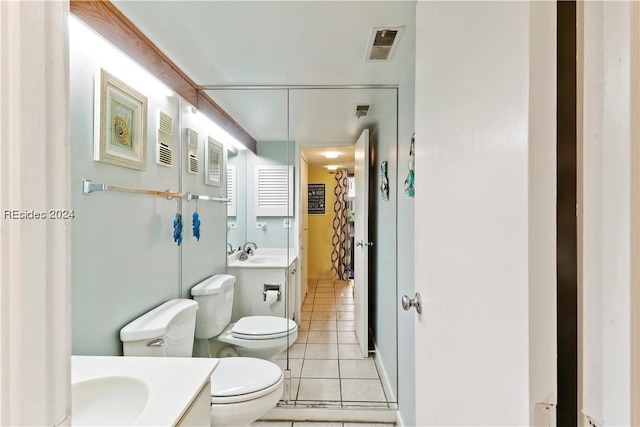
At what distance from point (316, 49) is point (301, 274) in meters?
2.01

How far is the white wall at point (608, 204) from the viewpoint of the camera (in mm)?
336

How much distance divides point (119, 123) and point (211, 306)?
3.88ft

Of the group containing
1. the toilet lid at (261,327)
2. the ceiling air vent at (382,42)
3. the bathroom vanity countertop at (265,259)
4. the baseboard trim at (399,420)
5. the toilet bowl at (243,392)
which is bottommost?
the baseboard trim at (399,420)

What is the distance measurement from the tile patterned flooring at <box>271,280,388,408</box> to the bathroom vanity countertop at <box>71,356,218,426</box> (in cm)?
113

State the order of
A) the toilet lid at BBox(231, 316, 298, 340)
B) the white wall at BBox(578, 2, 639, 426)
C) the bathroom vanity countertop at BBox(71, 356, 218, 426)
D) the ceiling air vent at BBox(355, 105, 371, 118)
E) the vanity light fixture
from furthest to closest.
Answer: the ceiling air vent at BBox(355, 105, 371, 118) < the toilet lid at BBox(231, 316, 298, 340) < the vanity light fixture < the bathroom vanity countertop at BBox(71, 356, 218, 426) < the white wall at BBox(578, 2, 639, 426)

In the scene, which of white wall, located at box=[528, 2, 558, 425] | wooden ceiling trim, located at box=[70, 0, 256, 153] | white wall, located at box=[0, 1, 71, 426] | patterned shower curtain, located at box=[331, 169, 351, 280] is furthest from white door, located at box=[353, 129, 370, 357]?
white wall, located at box=[0, 1, 71, 426]

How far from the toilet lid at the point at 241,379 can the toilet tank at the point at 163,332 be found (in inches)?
8.8

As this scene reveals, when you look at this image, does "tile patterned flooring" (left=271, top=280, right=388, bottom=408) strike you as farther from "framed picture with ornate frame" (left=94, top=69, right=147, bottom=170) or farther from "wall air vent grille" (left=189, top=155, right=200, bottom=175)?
"framed picture with ornate frame" (left=94, top=69, right=147, bottom=170)

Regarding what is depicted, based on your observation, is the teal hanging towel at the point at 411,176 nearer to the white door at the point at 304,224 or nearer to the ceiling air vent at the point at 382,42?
the ceiling air vent at the point at 382,42

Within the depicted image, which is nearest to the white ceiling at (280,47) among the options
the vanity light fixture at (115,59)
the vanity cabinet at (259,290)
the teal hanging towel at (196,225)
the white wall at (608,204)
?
the vanity light fixture at (115,59)

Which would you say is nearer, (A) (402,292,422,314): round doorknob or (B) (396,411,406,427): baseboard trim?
(A) (402,292,422,314): round doorknob

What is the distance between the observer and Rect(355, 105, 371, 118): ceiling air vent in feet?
7.10

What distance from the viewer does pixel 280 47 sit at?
140cm

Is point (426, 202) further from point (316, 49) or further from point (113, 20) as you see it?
point (113, 20)
